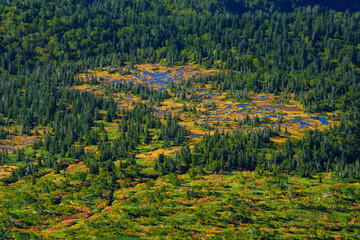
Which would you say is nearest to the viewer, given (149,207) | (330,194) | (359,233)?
(359,233)

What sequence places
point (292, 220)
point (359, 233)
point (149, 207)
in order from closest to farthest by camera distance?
1. point (359, 233)
2. point (292, 220)
3. point (149, 207)

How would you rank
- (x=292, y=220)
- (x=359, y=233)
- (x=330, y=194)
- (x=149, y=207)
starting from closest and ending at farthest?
(x=359, y=233) → (x=292, y=220) → (x=149, y=207) → (x=330, y=194)

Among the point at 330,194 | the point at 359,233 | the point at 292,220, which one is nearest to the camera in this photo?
the point at 359,233

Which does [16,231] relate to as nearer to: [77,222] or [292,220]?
[77,222]

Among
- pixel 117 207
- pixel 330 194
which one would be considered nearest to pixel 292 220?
pixel 330 194

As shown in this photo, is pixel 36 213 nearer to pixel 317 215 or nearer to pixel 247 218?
pixel 247 218

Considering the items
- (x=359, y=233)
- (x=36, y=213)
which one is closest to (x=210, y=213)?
(x=359, y=233)

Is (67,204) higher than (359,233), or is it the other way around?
(359,233)

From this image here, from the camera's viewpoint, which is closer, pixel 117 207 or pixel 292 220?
pixel 292 220

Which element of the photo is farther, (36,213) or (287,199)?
(287,199)
